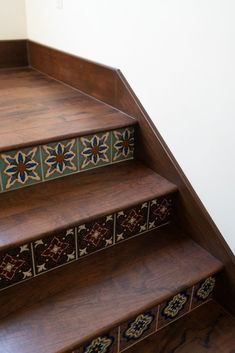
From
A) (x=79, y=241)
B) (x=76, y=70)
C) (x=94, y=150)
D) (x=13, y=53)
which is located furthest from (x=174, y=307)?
(x=13, y=53)

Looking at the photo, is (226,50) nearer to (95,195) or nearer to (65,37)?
(95,195)

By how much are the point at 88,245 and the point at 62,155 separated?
36 centimetres

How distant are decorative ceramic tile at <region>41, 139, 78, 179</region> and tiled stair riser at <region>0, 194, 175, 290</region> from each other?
0.28m

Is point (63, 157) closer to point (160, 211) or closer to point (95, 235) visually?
point (95, 235)

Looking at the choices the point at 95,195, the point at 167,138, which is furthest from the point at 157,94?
the point at 95,195

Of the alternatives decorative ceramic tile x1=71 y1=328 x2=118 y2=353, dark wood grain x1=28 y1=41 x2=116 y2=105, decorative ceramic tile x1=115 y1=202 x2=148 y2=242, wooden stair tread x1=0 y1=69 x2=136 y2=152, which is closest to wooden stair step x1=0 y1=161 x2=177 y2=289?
decorative ceramic tile x1=115 y1=202 x2=148 y2=242

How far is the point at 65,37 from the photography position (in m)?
1.85

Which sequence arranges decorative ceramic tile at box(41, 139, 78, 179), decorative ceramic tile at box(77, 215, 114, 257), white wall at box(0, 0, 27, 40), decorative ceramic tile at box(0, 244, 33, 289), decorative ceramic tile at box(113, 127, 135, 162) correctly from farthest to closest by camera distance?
white wall at box(0, 0, 27, 40), decorative ceramic tile at box(113, 127, 135, 162), decorative ceramic tile at box(41, 139, 78, 179), decorative ceramic tile at box(77, 215, 114, 257), decorative ceramic tile at box(0, 244, 33, 289)

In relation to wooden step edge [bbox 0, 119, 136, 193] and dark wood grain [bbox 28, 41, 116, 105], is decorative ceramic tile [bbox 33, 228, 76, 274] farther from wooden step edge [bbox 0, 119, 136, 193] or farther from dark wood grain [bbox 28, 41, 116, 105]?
dark wood grain [bbox 28, 41, 116, 105]

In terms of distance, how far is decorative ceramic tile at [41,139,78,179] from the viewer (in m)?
1.28

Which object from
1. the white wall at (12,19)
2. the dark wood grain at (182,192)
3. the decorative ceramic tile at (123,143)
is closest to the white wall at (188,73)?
the dark wood grain at (182,192)

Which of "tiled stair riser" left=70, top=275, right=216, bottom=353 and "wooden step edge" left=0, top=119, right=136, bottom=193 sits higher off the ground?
"wooden step edge" left=0, top=119, right=136, bottom=193

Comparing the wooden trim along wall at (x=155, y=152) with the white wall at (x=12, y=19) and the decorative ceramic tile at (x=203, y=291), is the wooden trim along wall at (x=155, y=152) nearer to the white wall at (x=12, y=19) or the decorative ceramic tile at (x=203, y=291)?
the decorative ceramic tile at (x=203, y=291)

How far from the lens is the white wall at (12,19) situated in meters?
2.07
